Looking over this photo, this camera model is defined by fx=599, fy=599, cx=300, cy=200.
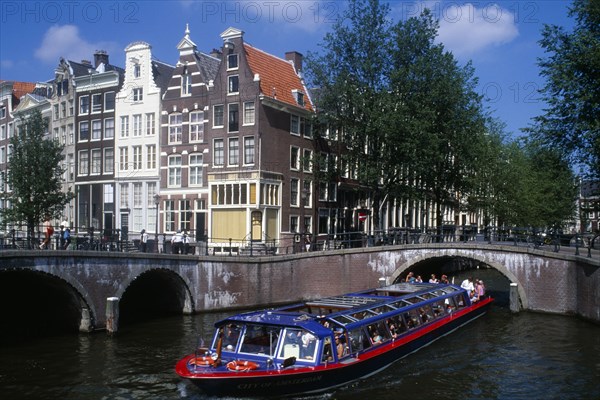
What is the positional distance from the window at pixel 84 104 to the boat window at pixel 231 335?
38.1 meters

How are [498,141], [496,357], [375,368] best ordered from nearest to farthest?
[375,368], [496,357], [498,141]

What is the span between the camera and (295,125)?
44219 millimetres

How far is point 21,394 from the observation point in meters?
17.5

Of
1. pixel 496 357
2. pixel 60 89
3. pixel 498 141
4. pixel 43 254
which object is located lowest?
pixel 496 357

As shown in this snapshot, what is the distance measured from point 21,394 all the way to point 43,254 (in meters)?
7.33

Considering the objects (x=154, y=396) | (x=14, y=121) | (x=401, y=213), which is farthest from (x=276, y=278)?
(x=14, y=121)

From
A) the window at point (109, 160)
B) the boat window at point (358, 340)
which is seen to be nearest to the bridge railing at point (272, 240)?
the window at point (109, 160)

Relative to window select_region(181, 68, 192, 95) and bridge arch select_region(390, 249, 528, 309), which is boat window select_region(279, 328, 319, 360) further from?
window select_region(181, 68, 192, 95)

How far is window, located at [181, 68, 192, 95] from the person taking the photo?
44.5 metres

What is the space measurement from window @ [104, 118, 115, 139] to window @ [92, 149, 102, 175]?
1.63 meters

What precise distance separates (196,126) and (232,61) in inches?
220

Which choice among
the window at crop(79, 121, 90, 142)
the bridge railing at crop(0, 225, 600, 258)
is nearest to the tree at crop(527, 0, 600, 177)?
the bridge railing at crop(0, 225, 600, 258)

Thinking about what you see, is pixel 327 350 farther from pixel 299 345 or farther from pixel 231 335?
pixel 231 335

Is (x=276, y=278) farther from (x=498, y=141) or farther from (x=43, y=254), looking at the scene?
(x=498, y=141)
